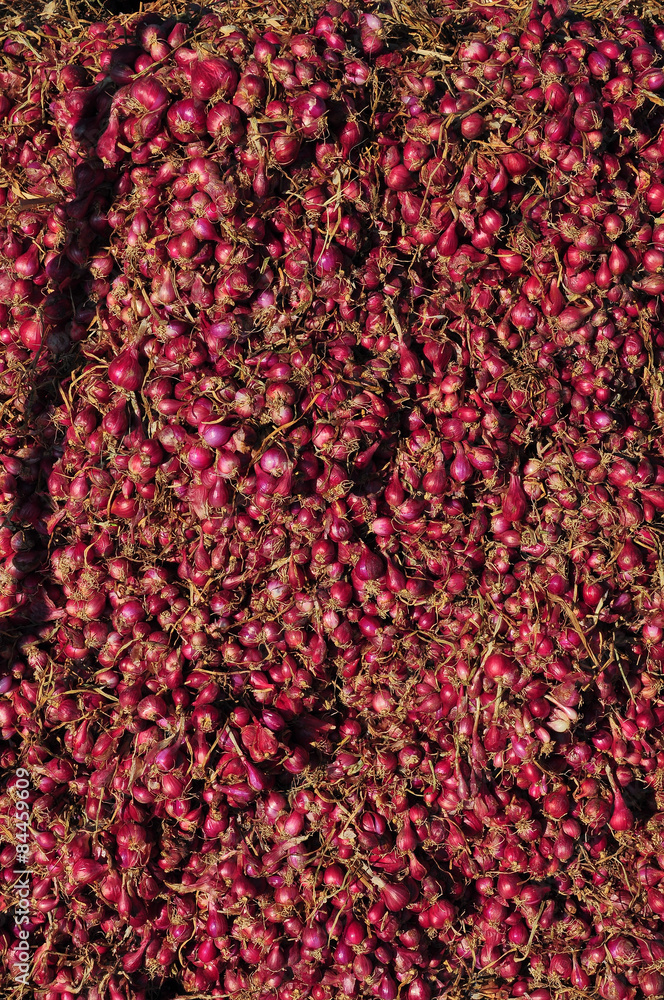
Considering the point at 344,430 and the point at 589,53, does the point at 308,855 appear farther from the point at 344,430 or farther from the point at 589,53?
the point at 589,53

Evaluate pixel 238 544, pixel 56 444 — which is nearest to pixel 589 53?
pixel 238 544

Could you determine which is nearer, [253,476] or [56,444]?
[253,476]

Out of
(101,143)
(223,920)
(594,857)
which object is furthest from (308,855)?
(101,143)

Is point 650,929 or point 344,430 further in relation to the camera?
point 650,929

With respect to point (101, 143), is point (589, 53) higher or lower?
higher

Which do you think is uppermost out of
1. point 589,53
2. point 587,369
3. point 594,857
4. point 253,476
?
point 589,53

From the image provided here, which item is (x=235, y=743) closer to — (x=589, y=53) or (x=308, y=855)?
(x=308, y=855)
